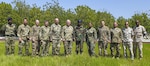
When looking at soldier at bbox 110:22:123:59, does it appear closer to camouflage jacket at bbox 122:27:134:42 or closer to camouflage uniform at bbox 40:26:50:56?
camouflage jacket at bbox 122:27:134:42

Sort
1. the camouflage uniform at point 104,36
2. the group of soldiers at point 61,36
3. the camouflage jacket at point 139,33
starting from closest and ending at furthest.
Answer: the camouflage jacket at point 139,33 < the group of soldiers at point 61,36 < the camouflage uniform at point 104,36

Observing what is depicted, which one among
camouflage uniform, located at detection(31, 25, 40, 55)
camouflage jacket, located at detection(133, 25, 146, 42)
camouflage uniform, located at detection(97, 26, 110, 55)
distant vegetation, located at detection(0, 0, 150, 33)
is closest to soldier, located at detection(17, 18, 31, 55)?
camouflage uniform, located at detection(31, 25, 40, 55)

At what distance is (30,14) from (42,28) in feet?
180

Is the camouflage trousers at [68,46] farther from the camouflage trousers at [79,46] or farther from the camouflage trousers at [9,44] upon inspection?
the camouflage trousers at [9,44]

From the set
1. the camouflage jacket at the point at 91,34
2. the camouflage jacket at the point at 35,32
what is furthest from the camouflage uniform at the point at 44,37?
the camouflage jacket at the point at 91,34

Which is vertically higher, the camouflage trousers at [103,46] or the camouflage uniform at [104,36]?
Answer: the camouflage uniform at [104,36]

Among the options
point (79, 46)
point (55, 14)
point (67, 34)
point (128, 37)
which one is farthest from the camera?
point (55, 14)

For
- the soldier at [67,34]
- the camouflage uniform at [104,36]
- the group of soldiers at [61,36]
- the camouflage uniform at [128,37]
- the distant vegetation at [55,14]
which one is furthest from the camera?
the distant vegetation at [55,14]

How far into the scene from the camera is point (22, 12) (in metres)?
70.3

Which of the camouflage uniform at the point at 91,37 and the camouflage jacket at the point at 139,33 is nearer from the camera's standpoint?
the camouflage jacket at the point at 139,33

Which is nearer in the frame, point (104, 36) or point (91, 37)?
point (104, 36)

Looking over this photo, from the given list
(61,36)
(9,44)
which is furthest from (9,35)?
(61,36)

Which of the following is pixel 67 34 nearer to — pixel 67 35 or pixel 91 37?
pixel 67 35

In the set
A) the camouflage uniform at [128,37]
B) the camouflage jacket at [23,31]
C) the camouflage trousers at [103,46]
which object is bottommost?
the camouflage trousers at [103,46]
